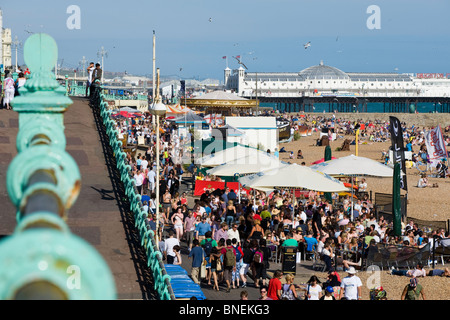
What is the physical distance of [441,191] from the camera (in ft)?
107

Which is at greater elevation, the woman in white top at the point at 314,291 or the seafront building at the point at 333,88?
the seafront building at the point at 333,88

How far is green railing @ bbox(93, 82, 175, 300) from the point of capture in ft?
26.9

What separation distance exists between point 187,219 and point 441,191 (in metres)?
19.9

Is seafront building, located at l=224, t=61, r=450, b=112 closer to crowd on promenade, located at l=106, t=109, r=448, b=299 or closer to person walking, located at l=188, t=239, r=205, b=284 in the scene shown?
crowd on promenade, located at l=106, t=109, r=448, b=299

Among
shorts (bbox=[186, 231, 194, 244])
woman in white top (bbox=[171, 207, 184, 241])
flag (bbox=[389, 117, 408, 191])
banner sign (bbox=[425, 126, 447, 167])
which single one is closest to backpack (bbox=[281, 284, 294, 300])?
shorts (bbox=[186, 231, 194, 244])

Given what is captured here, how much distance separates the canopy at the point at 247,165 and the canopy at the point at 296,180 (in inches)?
95.6

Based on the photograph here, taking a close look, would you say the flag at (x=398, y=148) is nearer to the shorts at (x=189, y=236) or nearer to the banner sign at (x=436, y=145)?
the shorts at (x=189, y=236)

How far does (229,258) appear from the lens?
13.2m

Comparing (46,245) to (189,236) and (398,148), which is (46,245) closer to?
(189,236)

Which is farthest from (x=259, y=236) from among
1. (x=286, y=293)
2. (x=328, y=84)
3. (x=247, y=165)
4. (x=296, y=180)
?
(x=328, y=84)

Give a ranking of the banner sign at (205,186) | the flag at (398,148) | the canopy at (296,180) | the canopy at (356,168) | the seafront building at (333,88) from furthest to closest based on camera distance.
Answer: the seafront building at (333,88) < the banner sign at (205,186) < the canopy at (356,168) < the flag at (398,148) < the canopy at (296,180)

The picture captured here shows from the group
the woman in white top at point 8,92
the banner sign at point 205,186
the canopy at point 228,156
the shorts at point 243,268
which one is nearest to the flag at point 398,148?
the canopy at point 228,156

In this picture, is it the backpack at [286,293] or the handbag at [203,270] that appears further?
the handbag at [203,270]

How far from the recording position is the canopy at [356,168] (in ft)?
66.5
